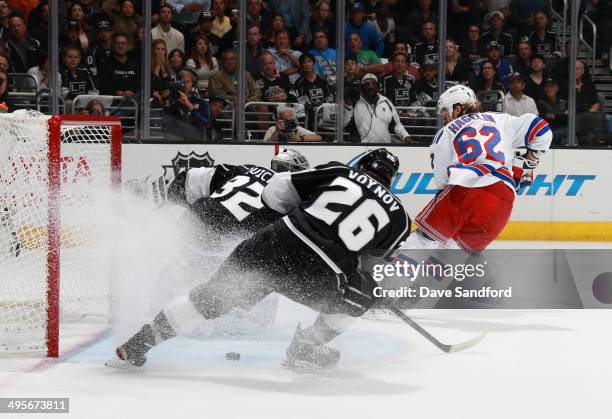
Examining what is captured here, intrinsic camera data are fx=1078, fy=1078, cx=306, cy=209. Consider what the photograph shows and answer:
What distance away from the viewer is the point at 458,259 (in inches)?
206

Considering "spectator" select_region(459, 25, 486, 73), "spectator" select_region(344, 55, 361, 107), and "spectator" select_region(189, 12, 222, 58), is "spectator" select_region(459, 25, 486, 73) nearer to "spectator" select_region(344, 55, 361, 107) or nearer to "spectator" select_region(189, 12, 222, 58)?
"spectator" select_region(344, 55, 361, 107)

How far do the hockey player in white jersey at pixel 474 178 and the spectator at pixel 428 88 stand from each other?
3.39 meters

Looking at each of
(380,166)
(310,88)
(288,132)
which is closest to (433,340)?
(380,166)

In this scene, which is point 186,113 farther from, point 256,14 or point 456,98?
point 456,98

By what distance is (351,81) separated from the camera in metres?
8.66

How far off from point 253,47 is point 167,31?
688 mm

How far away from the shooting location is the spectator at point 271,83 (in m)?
8.58

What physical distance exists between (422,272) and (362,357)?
1.12m

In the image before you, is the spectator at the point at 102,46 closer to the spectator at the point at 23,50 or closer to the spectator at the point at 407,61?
the spectator at the point at 23,50

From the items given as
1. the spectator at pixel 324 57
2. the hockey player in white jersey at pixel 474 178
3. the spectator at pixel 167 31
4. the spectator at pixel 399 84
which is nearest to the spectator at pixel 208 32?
the spectator at pixel 167 31

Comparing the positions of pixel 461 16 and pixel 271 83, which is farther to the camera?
pixel 461 16

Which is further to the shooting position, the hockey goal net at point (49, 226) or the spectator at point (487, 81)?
the spectator at point (487, 81)

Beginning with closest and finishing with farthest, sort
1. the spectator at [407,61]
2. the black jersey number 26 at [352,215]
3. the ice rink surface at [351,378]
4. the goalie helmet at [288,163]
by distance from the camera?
1. the ice rink surface at [351,378]
2. the black jersey number 26 at [352,215]
3. the goalie helmet at [288,163]
4. the spectator at [407,61]

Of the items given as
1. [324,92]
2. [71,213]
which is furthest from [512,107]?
[71,213]
